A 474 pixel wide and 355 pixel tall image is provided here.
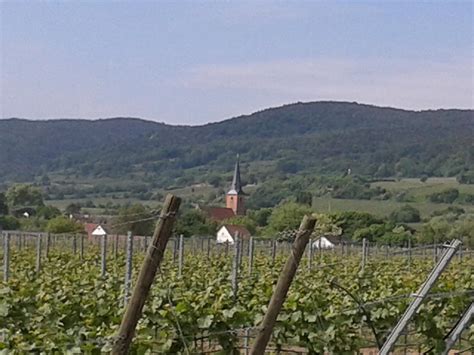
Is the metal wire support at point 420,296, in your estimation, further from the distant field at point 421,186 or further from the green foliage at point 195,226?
the distant field at point 421,186

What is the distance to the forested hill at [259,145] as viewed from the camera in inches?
5487

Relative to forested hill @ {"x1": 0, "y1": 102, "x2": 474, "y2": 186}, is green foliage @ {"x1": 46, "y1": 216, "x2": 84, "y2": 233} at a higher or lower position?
lower

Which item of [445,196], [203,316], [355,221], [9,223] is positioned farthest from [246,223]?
[203,316]

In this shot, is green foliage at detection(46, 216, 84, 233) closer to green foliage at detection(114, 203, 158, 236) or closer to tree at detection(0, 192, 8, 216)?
green foliage at detection(114, 203, 158, 236)

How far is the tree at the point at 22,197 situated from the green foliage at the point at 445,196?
41088mm

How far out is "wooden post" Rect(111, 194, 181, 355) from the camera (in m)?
5.17

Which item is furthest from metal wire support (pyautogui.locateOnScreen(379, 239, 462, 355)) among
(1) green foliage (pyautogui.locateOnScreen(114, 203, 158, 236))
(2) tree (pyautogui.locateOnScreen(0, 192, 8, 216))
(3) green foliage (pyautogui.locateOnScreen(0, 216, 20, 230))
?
(2) tree (pyautogui.locateOnScreen(0, 192, 8, 216))

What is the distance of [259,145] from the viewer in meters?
160

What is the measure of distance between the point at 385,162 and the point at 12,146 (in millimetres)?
53092

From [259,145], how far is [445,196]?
5349cm

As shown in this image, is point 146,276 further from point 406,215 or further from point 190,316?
point 406,215

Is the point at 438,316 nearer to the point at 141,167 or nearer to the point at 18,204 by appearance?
the point at 18,204

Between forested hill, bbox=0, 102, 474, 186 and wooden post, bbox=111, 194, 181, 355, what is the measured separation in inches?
4793

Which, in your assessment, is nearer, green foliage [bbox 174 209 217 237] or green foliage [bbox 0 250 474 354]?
green foliage [bbox 0 250 474 354]
